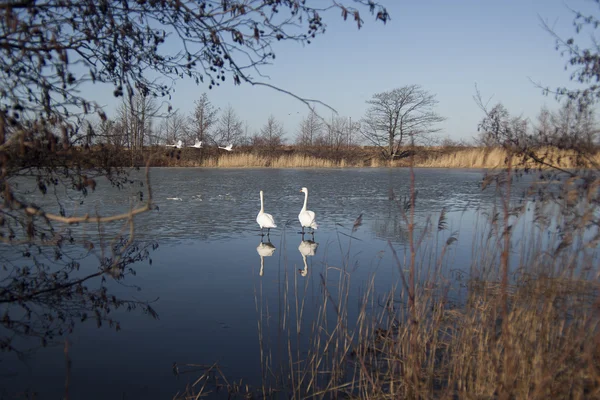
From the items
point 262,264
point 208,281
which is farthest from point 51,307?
point 262,264

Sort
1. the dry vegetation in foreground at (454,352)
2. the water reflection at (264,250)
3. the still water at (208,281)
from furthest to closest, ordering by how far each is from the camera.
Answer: the water reflection at (264,250), the still water at (208,281), the dry vegetation in foreground at (454,352)

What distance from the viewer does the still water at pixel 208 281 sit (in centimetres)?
394

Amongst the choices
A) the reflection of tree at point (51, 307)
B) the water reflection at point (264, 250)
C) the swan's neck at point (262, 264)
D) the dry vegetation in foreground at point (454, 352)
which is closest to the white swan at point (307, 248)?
the water reflection at point (264, 250)

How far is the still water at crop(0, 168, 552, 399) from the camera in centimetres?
394

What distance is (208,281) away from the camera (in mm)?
6246

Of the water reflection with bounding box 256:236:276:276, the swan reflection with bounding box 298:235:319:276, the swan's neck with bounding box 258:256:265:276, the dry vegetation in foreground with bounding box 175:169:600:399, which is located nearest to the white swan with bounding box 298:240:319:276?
the swan reflection with bounding box 298:235:319:276

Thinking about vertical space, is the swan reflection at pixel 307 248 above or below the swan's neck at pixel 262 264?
above

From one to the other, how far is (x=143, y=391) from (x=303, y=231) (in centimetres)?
628

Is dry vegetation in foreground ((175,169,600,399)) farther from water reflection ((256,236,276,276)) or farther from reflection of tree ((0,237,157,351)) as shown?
water reflection ((256,236,276,276))

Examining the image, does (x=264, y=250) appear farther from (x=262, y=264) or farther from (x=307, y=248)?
(x=262, y=264)

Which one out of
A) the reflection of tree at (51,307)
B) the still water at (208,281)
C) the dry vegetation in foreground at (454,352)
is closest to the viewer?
the dry vegetation in foreground at (454,352)

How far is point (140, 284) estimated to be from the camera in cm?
612

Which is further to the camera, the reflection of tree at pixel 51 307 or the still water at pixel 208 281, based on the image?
the reflection of tree at pixel 51 307

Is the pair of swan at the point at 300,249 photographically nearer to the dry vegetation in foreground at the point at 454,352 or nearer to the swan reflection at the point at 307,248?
the swan reflection at the point at 307,248
